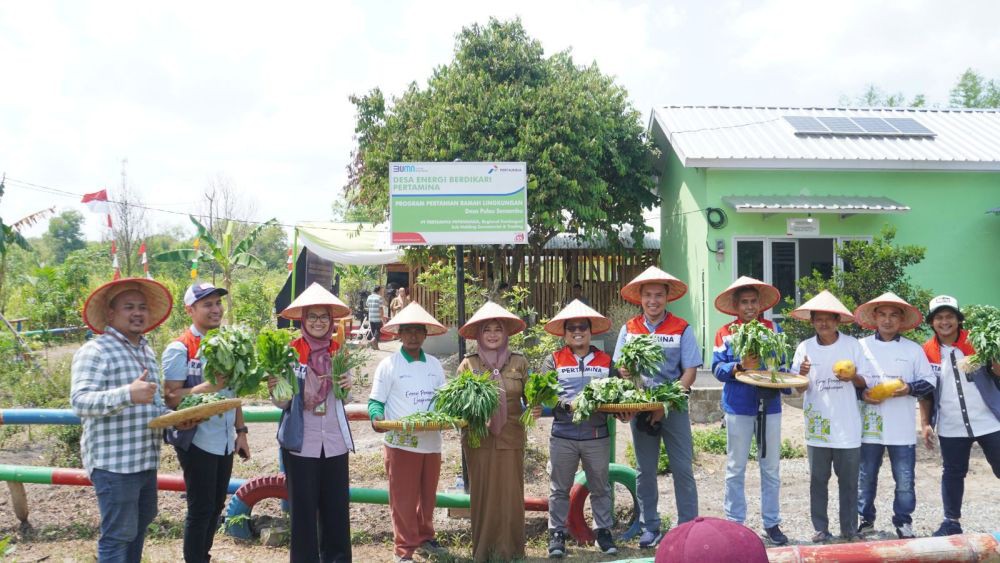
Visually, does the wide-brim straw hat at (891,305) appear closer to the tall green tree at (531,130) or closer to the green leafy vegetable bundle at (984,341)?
the green leafy vegetable bundle at (984,341)

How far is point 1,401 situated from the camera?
1096 cm

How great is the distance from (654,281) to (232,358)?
3.23 meters

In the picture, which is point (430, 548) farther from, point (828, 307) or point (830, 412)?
point (828, 307)

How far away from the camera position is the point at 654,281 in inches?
229

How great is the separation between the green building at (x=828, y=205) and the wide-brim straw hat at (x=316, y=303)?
9064 millimetres

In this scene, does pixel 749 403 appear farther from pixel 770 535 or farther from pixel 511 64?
pixel 511 64

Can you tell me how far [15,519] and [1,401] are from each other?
5770 millimetres

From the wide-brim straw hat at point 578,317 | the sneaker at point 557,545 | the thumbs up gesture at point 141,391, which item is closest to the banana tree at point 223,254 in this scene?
the wide-brim straw hat at point 578,317

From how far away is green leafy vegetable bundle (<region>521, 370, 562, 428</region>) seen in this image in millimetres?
5305

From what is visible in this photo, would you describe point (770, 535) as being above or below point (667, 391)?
below

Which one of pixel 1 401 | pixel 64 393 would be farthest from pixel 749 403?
pixel 1 401

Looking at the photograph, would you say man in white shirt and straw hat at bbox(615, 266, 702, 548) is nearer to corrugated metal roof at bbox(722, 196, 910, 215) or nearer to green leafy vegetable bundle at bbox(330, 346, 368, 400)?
green leafy vegetable bundle at bbox(330, 346, 368, 400)

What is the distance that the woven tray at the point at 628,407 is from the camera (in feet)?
16.9

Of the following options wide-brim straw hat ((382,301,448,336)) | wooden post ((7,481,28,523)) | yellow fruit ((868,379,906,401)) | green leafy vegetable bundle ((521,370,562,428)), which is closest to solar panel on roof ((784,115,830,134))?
yellow fruit ((868,379,906,401))
